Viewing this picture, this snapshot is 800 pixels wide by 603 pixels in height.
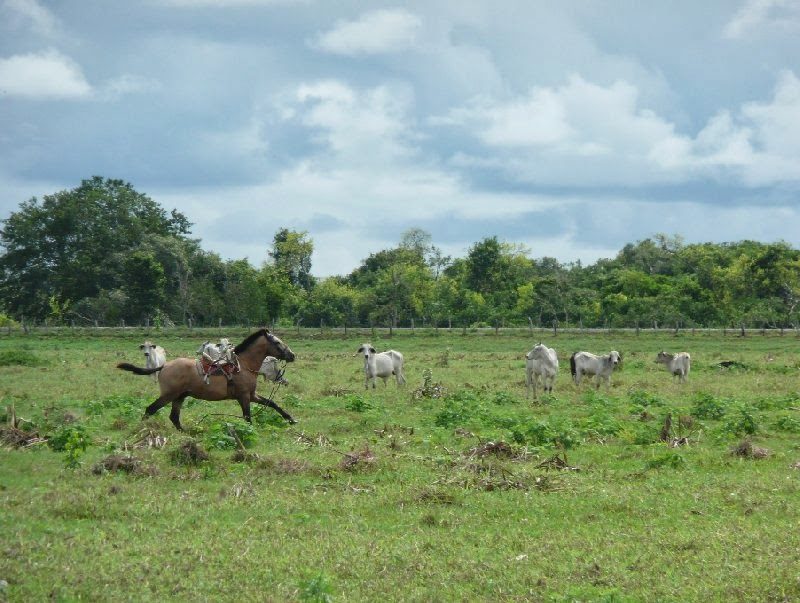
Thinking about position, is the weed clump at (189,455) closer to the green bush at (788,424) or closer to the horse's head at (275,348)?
the horse's head at (275,348)

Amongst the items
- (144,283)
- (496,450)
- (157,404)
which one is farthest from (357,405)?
(144,283)

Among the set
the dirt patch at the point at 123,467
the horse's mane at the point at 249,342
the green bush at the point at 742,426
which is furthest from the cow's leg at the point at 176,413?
the green bush at the point at 742,426

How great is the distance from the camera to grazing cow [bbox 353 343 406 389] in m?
29.5

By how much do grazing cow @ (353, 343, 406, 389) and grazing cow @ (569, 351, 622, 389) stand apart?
255 inches

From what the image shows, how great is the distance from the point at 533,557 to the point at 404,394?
17.5 m

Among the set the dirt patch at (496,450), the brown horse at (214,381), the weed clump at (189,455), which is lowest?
the dirt patch at (496,450)

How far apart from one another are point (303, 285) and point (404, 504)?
93314 millimetres

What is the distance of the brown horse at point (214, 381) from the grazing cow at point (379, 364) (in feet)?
35.5

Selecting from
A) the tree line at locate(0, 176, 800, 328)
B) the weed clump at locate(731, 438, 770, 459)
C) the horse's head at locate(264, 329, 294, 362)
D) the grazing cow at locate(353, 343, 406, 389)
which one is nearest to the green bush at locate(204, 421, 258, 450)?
the horse's head at locate(264, 329, 294, 362)

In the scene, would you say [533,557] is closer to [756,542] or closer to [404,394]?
[756,542]

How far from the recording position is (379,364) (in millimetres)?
29922

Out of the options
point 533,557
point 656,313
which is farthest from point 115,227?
point 533,557

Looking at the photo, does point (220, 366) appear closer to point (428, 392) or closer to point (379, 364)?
point (428, 392)

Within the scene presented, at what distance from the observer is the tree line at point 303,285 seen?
7988cm
